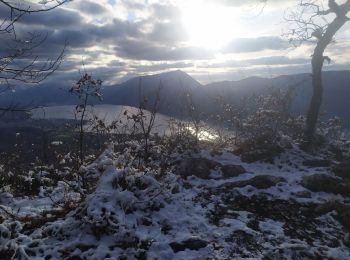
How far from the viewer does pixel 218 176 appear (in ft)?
35.0

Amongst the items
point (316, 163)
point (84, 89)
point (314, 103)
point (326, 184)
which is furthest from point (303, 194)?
point (84, 89)

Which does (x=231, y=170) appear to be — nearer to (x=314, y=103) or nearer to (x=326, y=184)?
(x=326, y=184)

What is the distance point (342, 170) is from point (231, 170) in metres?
3.24

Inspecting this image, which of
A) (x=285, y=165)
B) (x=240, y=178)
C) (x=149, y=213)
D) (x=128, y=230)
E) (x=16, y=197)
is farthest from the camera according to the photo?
(x=285, y=165)

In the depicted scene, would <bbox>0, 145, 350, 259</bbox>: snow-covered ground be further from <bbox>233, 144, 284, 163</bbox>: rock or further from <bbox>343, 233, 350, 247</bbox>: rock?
<bbox>233, 144, 284, 163</bbox>: rock

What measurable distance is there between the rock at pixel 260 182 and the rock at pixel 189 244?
342cm

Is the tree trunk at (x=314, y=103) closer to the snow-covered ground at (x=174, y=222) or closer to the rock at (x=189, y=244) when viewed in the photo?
the snow-covered ground at (x=174, y=222)

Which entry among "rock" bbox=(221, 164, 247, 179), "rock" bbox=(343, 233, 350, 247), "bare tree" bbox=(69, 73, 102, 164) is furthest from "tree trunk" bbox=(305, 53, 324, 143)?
"bare tree" bbox=(69, 73, 102, 164)

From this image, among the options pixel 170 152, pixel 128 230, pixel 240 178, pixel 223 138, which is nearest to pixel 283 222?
pixel 240 178

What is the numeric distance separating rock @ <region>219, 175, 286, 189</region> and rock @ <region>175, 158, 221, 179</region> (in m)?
0.91

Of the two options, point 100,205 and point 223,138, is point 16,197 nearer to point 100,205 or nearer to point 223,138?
point 100,205

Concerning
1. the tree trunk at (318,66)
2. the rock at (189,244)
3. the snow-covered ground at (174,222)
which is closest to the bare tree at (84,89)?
the snow-covered ground at (174,222)

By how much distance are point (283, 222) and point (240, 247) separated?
1729 mm

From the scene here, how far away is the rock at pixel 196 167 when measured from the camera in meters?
10.6
